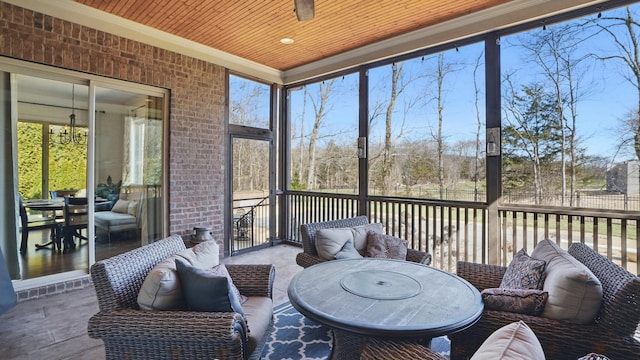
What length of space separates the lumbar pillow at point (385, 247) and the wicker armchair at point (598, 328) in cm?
127

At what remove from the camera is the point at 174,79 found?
4270mm

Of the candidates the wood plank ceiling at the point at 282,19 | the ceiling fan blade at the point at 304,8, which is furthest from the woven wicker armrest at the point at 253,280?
the wood plank ceiling at the point at 282,19

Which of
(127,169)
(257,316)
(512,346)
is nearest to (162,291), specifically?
(257,316)

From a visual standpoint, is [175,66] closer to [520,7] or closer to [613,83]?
[520,7]

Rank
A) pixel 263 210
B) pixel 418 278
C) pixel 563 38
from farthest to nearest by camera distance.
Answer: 1. pixel 263 210
2. pixel 563 38
3. pixel 418 278

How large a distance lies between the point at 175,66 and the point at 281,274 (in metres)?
3.19

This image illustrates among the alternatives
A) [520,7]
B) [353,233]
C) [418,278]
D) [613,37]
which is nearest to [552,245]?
[418,278]

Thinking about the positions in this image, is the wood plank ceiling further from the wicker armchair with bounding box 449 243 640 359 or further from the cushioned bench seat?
the wicker armchair with bounding box 449 243 640 359

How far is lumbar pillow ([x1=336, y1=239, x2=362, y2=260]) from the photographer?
2881 mm

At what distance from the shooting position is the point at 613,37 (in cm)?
303

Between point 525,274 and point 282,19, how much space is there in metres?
3.56

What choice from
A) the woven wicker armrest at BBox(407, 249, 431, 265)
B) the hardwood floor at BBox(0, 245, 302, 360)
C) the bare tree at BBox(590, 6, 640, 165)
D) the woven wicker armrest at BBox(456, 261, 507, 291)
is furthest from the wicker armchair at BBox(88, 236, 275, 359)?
the bare tree at BBox(590, 6, 640, 165)

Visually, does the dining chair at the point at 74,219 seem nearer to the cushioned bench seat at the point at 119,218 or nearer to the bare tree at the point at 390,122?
the cushioned bench seat at the point at 119,218

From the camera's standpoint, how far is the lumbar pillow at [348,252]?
113 inches
